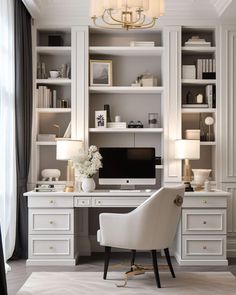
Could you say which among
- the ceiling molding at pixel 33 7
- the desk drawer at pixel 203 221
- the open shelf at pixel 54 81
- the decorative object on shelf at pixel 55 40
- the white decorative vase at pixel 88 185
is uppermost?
the ceiling molding at pixel 33 7

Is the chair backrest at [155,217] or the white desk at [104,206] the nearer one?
the chair backrest at [155,217]

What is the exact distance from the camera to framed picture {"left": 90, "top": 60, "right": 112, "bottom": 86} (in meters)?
5.84

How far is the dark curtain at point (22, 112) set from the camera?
17.4ft

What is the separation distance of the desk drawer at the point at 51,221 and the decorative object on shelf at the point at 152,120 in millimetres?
1471

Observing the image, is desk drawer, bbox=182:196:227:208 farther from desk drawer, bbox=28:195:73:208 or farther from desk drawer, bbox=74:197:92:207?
desk drawer, bbox=28:195:73:208

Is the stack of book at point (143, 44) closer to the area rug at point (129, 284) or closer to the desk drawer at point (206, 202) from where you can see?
the desk drawer at point (206, 202)

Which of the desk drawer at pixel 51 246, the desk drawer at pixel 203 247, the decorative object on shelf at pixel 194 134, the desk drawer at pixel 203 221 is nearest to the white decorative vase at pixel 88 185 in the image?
the desk drawer at pixel 51 246

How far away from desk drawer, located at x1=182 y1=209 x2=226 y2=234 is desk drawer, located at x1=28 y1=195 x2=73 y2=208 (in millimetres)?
1237

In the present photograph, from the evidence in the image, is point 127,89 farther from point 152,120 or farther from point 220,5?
point 220,5

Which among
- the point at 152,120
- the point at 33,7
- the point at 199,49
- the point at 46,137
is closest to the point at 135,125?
the point at 152,120

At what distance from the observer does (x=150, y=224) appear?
4363 mm

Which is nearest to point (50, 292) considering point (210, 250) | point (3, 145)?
point (3, 145)

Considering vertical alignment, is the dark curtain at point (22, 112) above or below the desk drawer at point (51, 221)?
above

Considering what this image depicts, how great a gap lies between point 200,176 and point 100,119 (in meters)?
1.34
